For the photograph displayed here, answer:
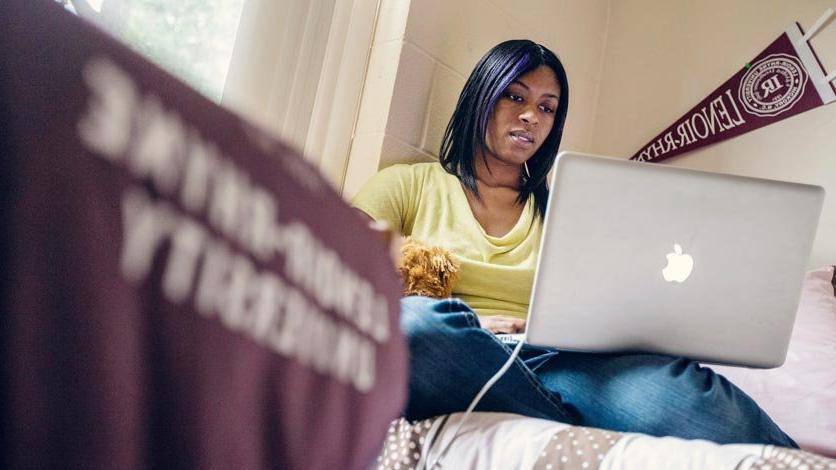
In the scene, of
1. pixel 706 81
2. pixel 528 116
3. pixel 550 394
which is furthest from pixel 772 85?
pixel 550 394

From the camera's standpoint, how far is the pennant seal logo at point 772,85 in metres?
1.64

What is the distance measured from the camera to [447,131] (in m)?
1.48

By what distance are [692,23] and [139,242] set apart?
1.99m

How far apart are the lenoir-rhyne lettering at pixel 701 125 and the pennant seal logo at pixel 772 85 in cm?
4

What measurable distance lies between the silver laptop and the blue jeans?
0.04 meters

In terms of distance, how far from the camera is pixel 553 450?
24.5 inches

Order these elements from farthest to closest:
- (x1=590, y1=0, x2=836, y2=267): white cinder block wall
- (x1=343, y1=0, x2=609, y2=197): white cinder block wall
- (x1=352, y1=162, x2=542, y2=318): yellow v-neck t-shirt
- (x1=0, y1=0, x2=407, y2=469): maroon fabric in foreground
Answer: (x1=590, y1=0, x2=836, y2=267): white cinder block wall
(x1=343, y1=0, x2=609, y2=197): white cinder block wall
(x1=352, y1=162, x2=542, y2=318): yellow v-neck t-shirt
(x1=0, y1=0, x2=407, y2=469): maroon fabric in foreground

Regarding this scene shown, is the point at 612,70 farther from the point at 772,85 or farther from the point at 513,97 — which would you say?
the point at 513,97

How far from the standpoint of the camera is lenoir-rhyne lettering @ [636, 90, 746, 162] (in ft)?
5.74

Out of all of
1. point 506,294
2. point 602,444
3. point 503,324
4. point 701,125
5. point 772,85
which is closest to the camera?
point 602,444

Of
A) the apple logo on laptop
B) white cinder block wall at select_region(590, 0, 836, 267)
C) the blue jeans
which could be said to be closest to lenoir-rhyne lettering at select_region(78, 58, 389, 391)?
the blue jeans

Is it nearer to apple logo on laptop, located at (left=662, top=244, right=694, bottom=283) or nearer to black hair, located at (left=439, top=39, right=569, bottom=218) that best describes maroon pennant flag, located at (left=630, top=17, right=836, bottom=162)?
black hair, located at (left=439, top=39, right=569, bottom=218)

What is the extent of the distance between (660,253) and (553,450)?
28 centimetres

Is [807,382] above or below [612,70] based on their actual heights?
below
